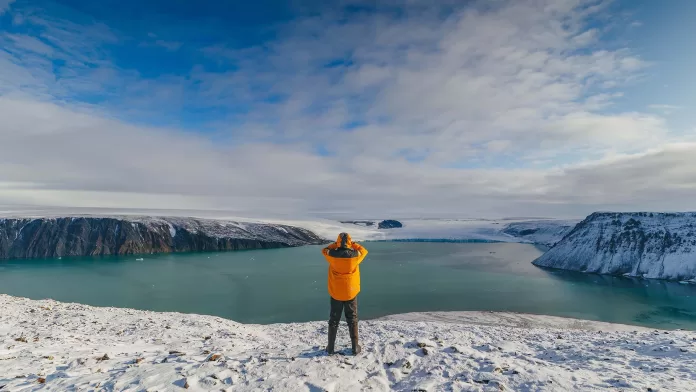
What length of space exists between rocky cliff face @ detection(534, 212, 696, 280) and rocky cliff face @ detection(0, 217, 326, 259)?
73.7 meters

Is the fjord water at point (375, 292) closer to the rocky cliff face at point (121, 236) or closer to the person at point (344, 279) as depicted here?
the person at point (344, 279)

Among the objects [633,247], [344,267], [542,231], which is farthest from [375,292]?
[542,231]

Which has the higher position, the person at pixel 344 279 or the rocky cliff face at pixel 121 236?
the person at pixel 344 279

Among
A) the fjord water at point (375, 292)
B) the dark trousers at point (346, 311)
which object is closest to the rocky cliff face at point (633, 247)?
the fjord water at point (375, 292)

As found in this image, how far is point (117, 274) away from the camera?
154ft

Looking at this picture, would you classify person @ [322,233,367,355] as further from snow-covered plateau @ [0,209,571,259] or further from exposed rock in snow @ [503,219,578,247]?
exposed rock in snow @ [503,219,578,247]

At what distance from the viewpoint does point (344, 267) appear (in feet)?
21.8

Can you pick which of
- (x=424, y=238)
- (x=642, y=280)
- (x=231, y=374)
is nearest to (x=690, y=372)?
(x=231, y=374)

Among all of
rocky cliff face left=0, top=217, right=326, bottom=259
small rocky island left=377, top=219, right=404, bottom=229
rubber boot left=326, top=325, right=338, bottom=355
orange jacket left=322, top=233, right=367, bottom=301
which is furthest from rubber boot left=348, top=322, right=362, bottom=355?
small rocky island left=377, top=219, right=404, bottom=229

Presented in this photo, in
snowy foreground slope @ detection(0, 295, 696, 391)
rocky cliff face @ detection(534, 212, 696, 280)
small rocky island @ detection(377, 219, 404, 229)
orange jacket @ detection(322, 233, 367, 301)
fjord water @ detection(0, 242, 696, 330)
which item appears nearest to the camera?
snowy foreground slope @ detection(0, 295, 696, 391)

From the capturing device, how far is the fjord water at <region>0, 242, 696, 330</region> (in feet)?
87.4

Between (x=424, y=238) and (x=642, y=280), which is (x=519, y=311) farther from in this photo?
(x=424, y=238)

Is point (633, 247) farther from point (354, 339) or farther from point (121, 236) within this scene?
point (121, 236)

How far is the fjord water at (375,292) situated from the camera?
2664cm
